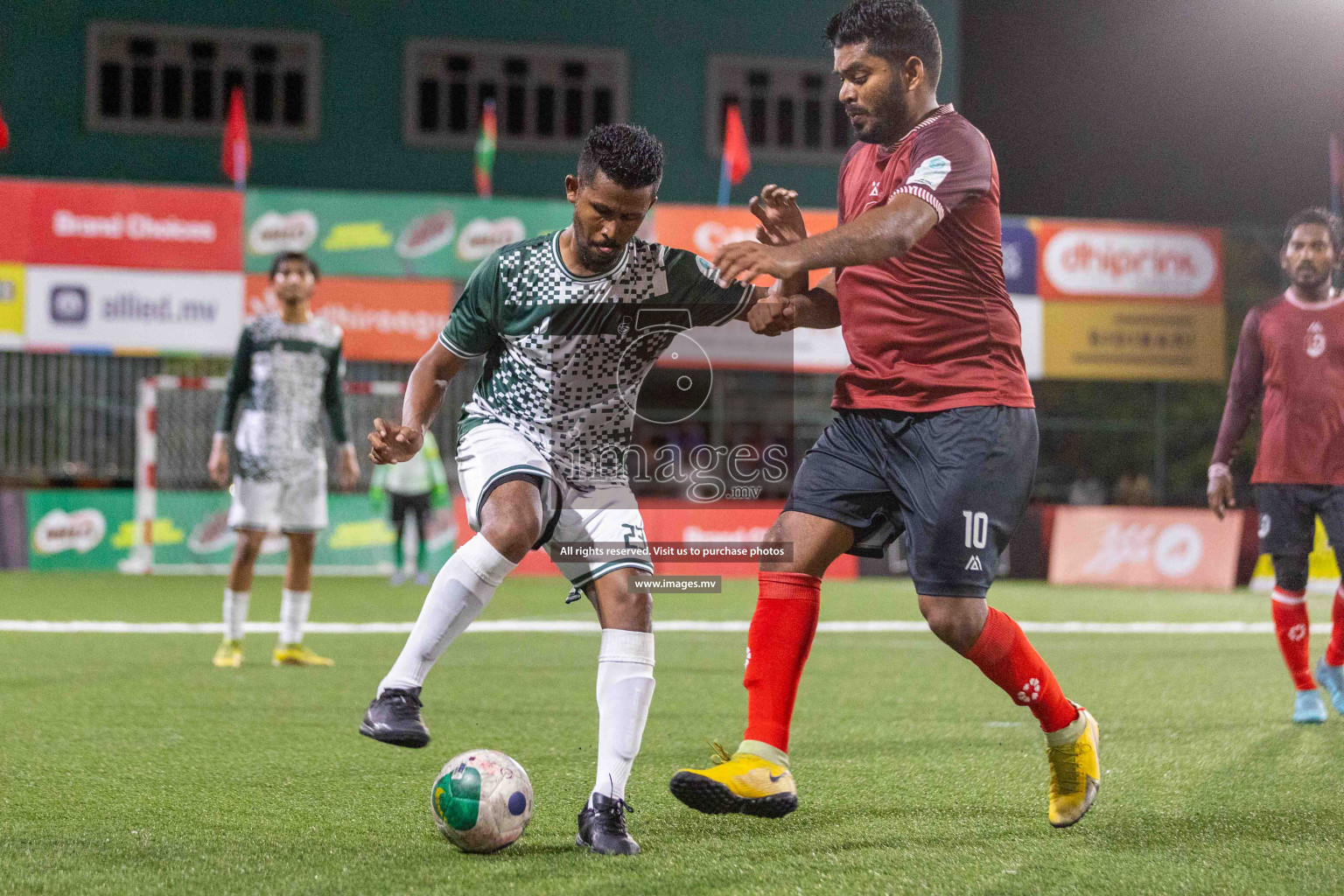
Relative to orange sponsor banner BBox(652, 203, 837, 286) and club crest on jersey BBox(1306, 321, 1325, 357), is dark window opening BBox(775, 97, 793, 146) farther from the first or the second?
club crest on jersey BBox(1306, 321, 1325, 357)

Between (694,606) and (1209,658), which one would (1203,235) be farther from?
(1209,658)

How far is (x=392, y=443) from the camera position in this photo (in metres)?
3.85

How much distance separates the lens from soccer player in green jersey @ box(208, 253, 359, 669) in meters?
8.32

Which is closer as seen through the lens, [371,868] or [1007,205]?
[371,868]

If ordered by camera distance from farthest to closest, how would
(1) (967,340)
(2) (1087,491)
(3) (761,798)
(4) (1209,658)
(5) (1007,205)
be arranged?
(5) (1007,205)
(2) (1087,491)
(4) (1209,658)
(1) (967,340)
(3) (761,798)

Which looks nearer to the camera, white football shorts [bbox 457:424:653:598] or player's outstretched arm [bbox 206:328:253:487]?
white football shorts [bbox 457:424:653:598]

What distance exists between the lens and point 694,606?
13742 millimetres

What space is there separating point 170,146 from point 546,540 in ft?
74.7

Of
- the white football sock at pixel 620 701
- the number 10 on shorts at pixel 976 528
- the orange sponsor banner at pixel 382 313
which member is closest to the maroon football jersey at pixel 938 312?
the number 10 on shorts at pixel 976 528

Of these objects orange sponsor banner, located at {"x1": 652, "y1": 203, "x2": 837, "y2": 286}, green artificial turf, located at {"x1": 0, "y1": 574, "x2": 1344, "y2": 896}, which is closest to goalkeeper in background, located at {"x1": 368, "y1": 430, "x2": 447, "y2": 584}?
orange sponsor banner, located at {"x1": 652, "y1": 203, "x2": 837, "y2": 286}

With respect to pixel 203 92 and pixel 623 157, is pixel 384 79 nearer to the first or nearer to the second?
pixel 203 92

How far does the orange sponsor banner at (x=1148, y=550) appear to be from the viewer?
17953 millimetres

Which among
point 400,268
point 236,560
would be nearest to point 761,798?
point 236,560

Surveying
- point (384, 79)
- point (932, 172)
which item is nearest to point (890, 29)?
point (932, 172)
